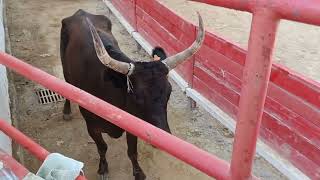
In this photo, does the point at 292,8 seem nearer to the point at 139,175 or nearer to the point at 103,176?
the point at 139,175

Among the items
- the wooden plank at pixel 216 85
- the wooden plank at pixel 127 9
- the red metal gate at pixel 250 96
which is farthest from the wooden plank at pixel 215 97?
the red metal gate at pixel 250 96

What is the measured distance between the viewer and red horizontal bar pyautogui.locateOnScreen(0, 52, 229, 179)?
1.23 meters

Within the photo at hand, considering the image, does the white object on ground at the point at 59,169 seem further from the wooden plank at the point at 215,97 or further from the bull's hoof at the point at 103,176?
the wooden plank at the point at 215,97

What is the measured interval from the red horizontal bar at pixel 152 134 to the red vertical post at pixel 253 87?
0.07 m

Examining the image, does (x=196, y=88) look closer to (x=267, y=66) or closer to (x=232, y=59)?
(x=232, y=59)

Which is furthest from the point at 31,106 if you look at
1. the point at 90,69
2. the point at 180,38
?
the point at 180,38

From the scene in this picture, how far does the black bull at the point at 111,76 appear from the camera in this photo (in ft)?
10.2

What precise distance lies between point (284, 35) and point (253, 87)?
636 centimetres

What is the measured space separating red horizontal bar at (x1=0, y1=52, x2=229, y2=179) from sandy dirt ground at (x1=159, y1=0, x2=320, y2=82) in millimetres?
4069

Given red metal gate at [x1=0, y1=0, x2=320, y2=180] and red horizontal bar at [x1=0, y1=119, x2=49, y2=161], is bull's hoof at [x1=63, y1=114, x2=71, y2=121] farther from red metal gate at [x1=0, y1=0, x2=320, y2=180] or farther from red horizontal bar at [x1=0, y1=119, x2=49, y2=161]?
red metal gate at [x1=0, y1=0, x2=320, y2=180]

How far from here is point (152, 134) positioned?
53.0 inches

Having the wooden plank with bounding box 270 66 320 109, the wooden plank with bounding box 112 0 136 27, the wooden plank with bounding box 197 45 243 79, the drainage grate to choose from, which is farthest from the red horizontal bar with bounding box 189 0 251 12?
the wooden plank with bounding box 112 0 136 27

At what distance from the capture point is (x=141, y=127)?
1382 mm

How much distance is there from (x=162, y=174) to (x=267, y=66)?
129 inches
